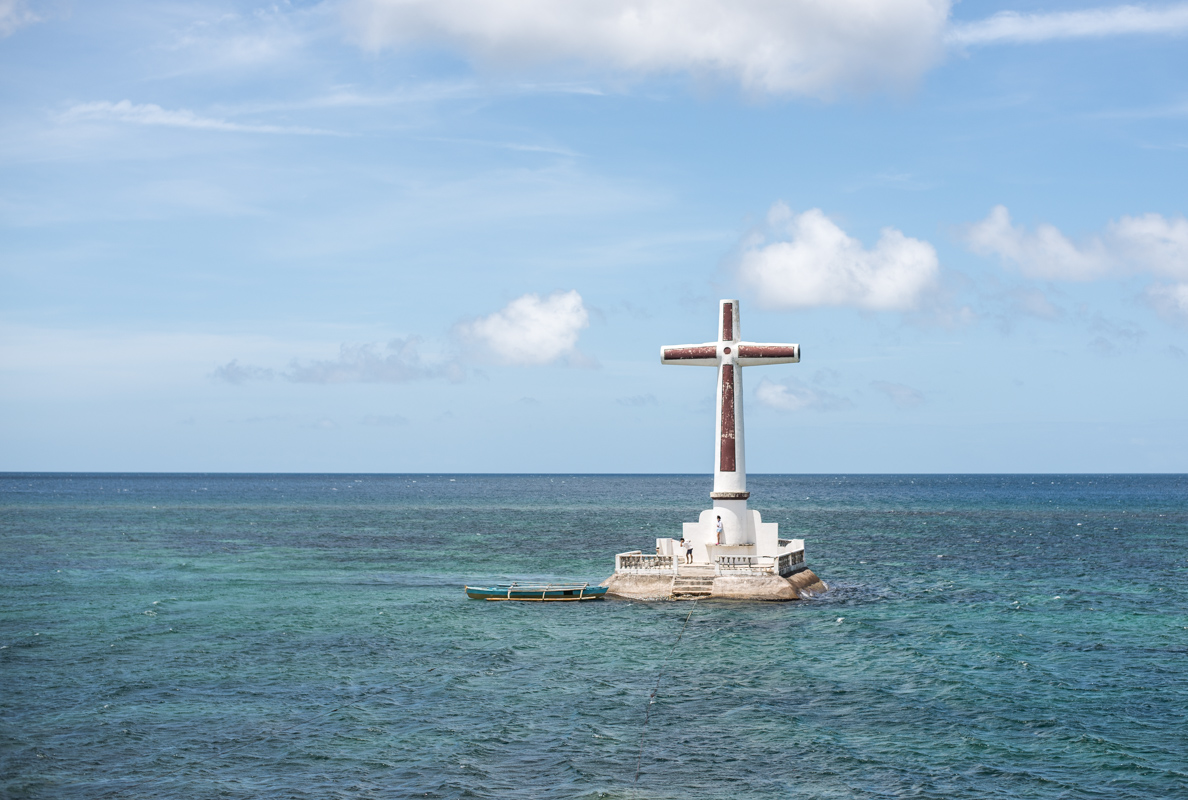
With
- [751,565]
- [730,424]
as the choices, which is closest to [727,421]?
[730,424]

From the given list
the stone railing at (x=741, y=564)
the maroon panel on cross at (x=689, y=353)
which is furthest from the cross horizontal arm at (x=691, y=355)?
the stone railing at (x=741, y=564)

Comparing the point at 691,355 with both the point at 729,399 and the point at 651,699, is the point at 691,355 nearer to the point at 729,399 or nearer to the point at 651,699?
the point at 729,399

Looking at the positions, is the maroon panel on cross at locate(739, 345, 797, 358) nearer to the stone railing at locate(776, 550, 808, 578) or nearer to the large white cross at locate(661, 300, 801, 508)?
the large white cross at locate(661, 300, 801, 508)

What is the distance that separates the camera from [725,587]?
161ft

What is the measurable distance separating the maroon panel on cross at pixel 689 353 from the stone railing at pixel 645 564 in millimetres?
9983

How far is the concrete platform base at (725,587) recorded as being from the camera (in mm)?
49156

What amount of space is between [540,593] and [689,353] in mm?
14215

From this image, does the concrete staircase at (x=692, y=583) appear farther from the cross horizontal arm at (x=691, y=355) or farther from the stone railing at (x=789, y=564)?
the cross horizontal arm at (x=691, y=355)

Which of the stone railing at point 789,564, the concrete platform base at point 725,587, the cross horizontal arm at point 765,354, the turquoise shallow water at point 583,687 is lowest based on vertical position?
the turquoise shallow water at point 583,687

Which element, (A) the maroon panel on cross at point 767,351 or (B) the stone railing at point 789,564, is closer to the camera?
(A) the maroon panel on cross at point 767,351

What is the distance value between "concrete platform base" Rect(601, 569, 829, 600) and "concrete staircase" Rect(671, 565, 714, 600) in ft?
0.17

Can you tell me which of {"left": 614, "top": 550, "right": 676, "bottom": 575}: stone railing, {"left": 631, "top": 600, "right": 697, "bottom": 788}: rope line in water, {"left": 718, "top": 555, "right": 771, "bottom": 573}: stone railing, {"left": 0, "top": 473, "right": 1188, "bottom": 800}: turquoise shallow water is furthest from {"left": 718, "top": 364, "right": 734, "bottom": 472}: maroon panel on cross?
{"left": 631, "top": 600, "right": 697, "bottom": 788}: rope line in water

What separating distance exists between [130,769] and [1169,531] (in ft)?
361

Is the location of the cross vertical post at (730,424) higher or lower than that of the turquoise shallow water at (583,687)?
higher
